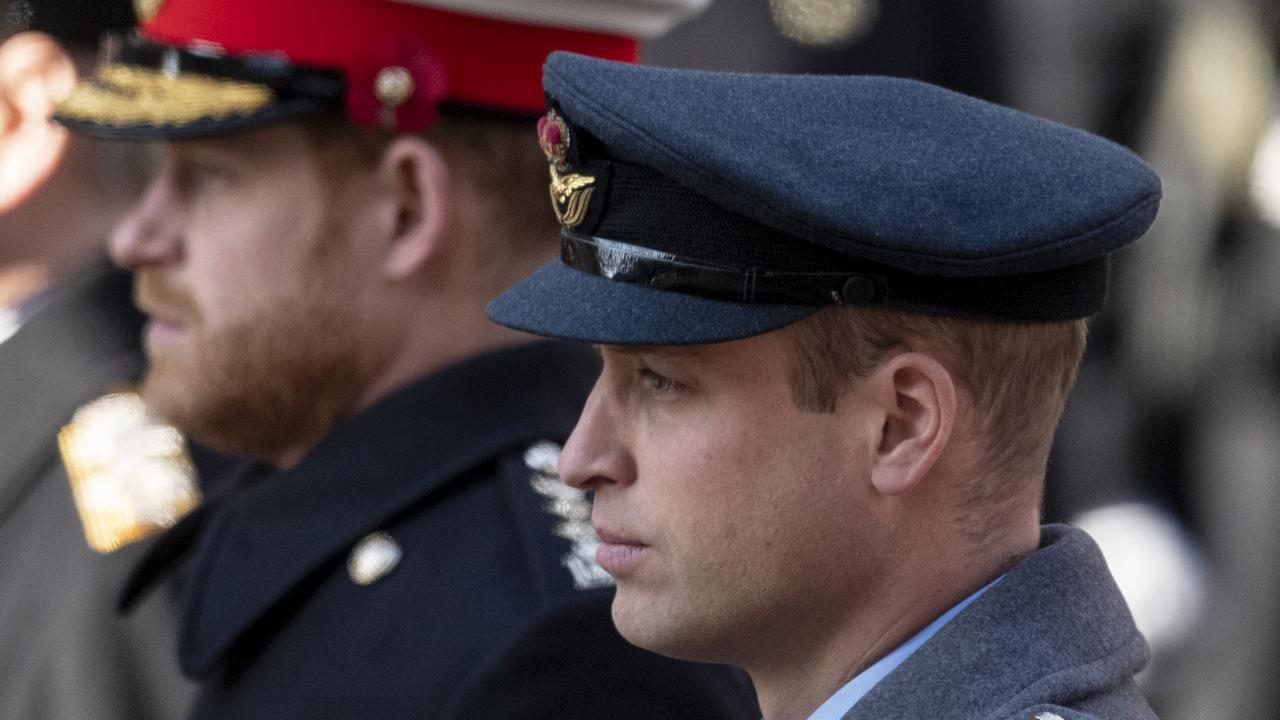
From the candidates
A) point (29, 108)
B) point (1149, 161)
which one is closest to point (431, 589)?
point (29, 108)

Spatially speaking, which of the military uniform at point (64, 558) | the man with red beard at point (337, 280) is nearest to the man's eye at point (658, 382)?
the man with red beard at point (337, 280)

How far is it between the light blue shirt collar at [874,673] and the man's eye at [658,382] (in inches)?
13.1

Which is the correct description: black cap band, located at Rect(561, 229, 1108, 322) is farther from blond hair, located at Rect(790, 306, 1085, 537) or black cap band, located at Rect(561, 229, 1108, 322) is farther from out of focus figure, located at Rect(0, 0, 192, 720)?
out of focus figure, located at Rect(0, 0, 192, 720)

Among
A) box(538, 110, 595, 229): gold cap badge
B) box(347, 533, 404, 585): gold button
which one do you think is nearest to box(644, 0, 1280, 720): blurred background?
box(347, 533, 404, 585): gold button

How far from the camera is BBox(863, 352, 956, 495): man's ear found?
1.86 meters

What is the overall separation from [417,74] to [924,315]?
4.02 feet

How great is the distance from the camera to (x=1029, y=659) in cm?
181

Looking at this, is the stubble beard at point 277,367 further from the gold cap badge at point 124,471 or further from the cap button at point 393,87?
the gold cap badge at point 124,471

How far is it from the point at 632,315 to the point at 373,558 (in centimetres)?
93

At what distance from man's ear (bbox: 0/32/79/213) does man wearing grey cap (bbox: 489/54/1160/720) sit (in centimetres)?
265

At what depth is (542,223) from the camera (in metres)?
2.96

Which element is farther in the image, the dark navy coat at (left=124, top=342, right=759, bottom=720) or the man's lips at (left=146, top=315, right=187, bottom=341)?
the man's lips at (left=146, top=315, right=187, bottom=341)

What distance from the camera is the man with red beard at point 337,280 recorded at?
275 centimetres

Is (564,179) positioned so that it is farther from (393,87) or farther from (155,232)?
(155,232)
